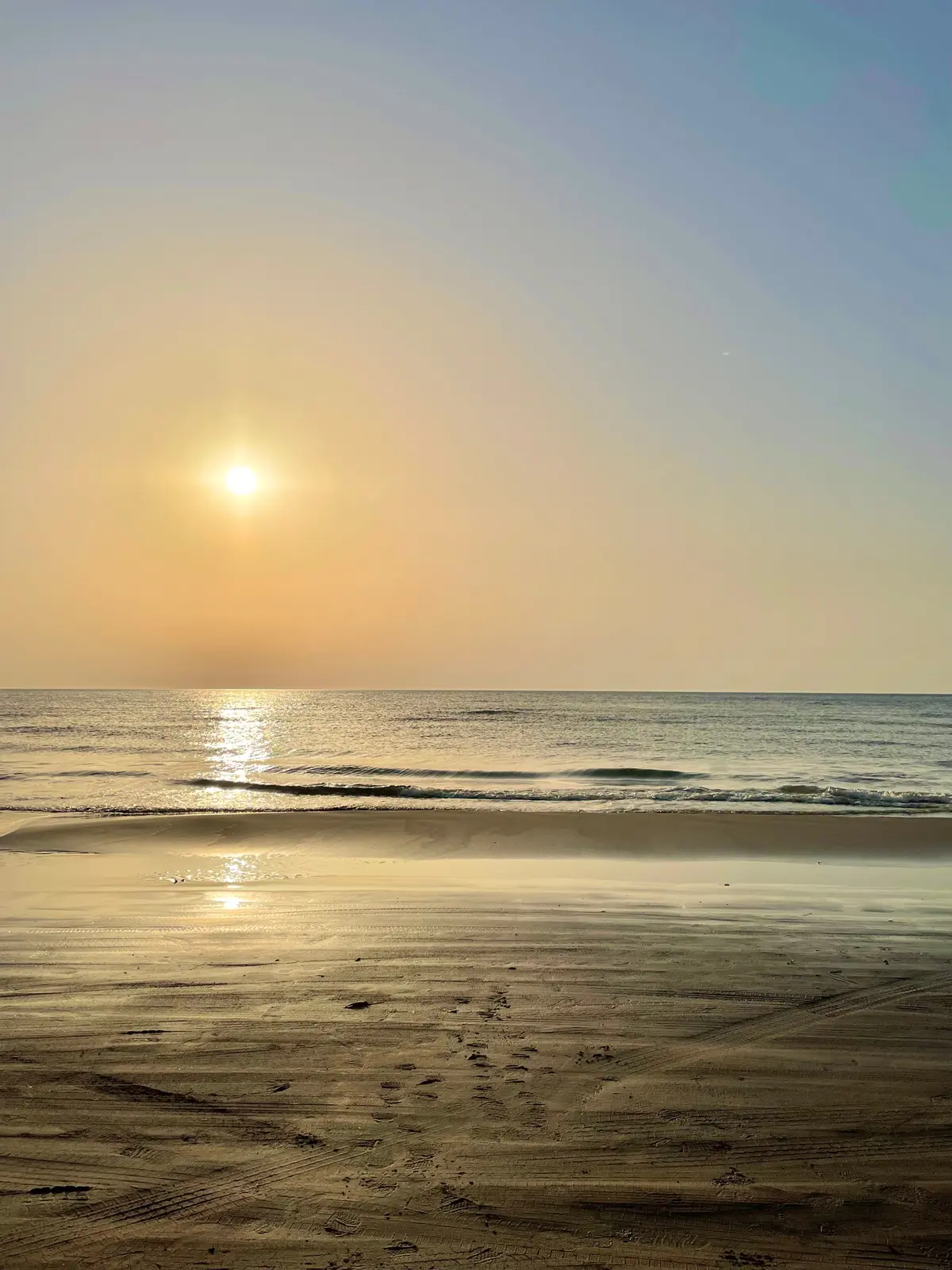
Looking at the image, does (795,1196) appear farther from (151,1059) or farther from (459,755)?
(459,755)

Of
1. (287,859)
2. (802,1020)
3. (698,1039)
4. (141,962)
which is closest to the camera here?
(698,1039)

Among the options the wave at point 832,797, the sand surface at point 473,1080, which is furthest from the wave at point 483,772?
the sand surface at point 473,1080

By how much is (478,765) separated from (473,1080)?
30170mm

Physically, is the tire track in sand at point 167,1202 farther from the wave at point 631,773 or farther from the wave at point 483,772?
the wave at point 631,773

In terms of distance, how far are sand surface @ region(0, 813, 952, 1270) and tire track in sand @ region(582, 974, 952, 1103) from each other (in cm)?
3

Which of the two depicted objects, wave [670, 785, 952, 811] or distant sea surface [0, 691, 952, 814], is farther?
distant sea surface [0, 691, 952, 814]

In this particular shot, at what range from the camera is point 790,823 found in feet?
61.4

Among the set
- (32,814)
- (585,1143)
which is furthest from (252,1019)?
(32,814)

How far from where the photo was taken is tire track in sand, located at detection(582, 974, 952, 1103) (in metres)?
5.48

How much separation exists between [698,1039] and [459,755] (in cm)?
3483

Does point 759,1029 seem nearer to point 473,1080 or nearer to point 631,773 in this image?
point 473,1080

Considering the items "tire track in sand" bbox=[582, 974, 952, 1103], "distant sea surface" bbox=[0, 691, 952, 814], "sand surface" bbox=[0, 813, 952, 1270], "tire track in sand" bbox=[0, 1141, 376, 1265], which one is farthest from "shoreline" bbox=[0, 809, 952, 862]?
"tire track in sand" bbox=[0, 1141, 376, 1265]

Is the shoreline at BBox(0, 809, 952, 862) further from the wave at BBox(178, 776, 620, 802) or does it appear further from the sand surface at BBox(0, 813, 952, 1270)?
the sand surface at BBox(0, 813, 952, 1270)

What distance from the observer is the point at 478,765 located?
35281mm
